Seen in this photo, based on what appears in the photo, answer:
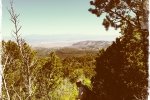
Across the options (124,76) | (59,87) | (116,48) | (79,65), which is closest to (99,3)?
(116,48)

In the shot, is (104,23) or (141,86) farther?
(104,23)

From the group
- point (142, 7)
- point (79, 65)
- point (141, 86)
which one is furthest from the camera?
point (79, 65)

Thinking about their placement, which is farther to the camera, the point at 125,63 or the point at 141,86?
the point at 125,63

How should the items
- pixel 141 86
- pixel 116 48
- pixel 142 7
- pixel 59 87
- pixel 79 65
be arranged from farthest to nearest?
pixel 79 65
pixel 59 87
pixel 116 48
pixel 141 86
pixel 142 7

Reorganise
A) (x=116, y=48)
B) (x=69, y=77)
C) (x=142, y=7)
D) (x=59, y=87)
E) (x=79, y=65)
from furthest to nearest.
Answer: (x=79, y=65) < (x=69, y=77) < (x=59, y=87) < (x=116, y=48) < (x=142, y=7)

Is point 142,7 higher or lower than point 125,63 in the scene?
higher

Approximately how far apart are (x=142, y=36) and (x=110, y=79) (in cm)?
265

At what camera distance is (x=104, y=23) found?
9305mm

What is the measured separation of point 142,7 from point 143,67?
1519 mm

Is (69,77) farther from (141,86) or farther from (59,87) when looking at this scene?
(141,86)

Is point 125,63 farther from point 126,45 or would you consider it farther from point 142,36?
point 142,36

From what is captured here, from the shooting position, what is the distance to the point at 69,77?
27.5 meters

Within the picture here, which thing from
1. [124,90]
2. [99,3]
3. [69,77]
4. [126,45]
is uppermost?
[99,3]

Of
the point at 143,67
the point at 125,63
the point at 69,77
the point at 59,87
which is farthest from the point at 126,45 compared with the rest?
the point at 69,77
